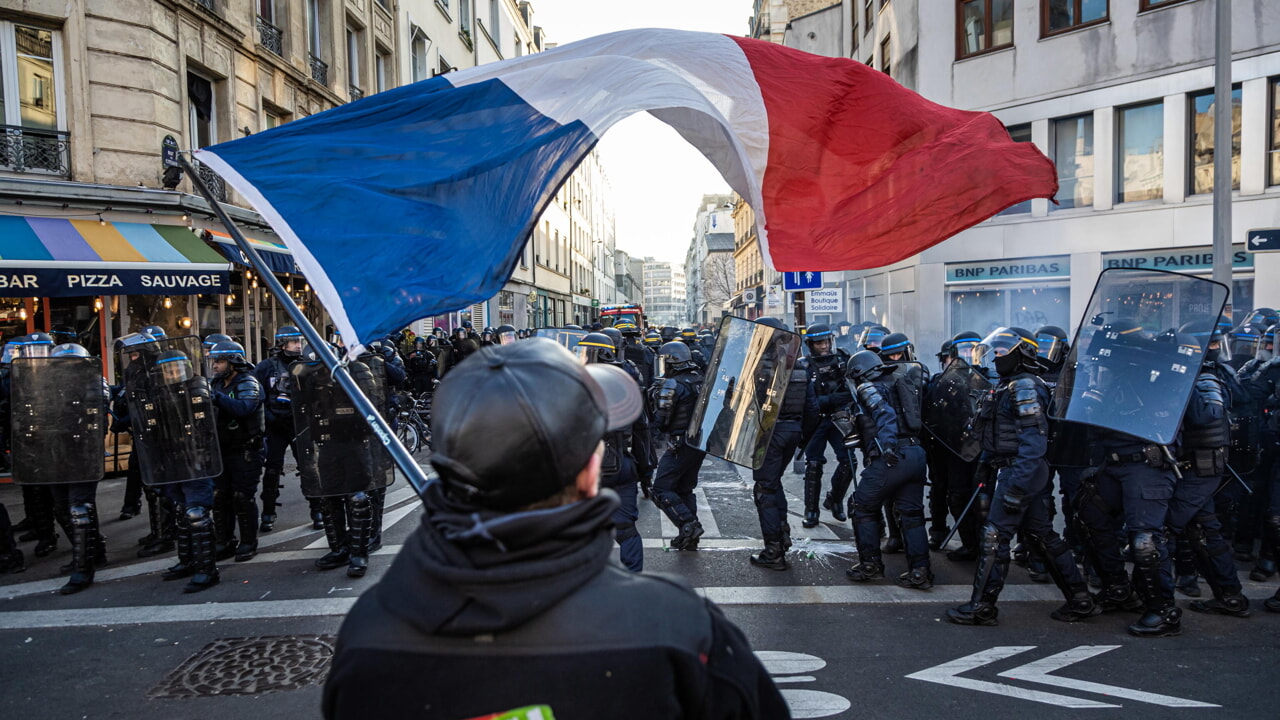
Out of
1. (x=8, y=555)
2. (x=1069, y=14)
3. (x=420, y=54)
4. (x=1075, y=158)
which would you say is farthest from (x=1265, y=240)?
(x=420, y=54)

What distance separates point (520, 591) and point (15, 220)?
12.7 m

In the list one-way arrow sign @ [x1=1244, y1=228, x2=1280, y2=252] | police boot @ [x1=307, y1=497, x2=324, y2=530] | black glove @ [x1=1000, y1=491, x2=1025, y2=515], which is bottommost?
police boot @ [x1=307, y1=497, x2=324, y2=530]

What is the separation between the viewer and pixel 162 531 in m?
7.05

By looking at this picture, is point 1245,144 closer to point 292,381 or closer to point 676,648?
point 292,381

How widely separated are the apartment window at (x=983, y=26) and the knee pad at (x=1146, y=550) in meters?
15.9

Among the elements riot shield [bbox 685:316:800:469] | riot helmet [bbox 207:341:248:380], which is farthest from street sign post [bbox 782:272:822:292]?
riot helmet [bbox 207:341:248:380]

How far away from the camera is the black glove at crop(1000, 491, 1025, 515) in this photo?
4.95 metres

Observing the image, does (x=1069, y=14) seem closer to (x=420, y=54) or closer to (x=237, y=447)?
(x=237, y=447)

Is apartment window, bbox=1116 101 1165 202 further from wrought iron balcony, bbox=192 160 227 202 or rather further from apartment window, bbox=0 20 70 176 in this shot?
apartment window, bbox=0 20 70 176

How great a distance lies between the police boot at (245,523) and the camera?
6.75m

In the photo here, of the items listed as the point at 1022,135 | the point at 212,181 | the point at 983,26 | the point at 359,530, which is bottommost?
the point at 359,530

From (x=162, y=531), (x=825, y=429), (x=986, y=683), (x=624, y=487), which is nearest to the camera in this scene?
(x=986, y=683)

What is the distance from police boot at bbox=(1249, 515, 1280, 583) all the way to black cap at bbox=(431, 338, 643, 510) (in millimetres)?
6386

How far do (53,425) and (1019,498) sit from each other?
7.16 meters
